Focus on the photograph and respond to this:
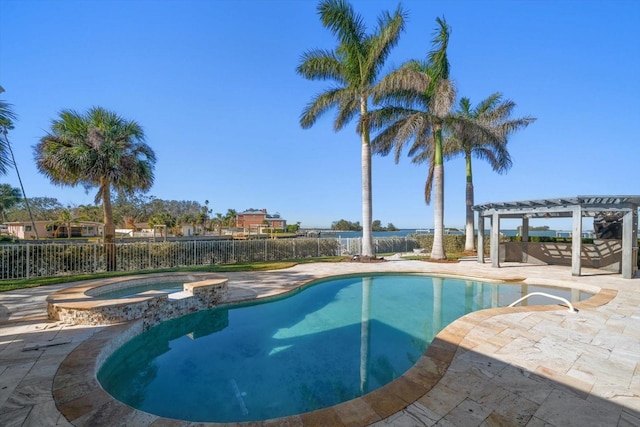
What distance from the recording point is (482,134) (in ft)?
47.2

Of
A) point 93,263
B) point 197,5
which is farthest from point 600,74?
point 93,263

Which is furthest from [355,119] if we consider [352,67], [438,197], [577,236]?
[577,236]

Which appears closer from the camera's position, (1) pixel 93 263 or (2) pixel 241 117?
(1) pixel 93 263

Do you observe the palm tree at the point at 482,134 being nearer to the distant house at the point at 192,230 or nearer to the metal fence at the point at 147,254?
the metal fence at the point at 147,254

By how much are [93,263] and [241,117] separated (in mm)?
10870

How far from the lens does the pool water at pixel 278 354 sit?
3.41 m

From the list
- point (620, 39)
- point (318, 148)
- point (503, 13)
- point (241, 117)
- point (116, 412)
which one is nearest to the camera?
point (116, 412)

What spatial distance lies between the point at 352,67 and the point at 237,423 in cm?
1401

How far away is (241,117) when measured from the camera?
55.8 feet

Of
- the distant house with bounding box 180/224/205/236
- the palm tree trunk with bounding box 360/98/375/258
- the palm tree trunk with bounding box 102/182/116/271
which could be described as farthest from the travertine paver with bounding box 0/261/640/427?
the distant house with bounding box 180/224/205/236

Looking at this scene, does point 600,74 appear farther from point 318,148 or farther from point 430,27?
point 318,148

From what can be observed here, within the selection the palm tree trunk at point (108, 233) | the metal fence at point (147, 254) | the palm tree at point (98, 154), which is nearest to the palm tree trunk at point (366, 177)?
the metal fence at point (147, 254)

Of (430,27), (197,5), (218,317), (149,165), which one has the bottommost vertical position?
(218,317)

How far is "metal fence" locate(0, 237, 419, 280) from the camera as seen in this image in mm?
9320
